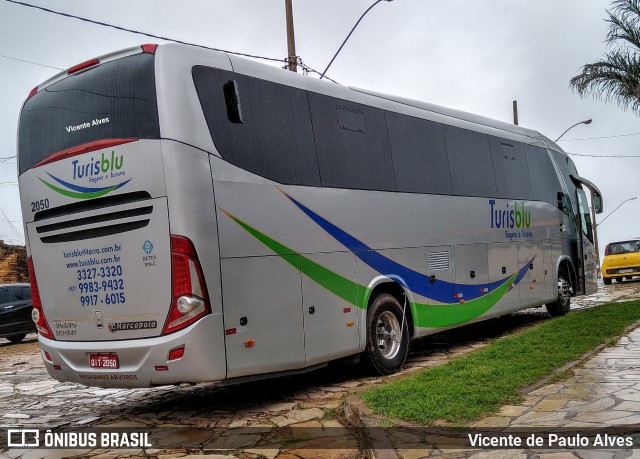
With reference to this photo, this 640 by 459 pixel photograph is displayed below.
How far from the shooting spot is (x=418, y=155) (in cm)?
978

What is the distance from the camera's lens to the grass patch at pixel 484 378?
19.0 feet

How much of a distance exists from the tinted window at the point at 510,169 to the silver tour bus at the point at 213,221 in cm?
304

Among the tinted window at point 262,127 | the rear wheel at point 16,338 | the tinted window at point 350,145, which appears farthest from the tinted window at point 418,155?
the rear wheel at point 16,338

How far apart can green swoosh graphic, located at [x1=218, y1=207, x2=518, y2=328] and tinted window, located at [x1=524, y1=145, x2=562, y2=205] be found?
2.74m

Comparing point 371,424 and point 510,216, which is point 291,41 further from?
point 371,424

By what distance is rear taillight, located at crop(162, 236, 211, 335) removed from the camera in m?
6.22

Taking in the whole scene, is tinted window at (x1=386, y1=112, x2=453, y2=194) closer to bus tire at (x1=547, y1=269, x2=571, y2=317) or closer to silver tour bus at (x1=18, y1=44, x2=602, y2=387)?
silver tour bus at (x1=18, y1=44, x2=602, y2=387)

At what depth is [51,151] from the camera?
718 cm

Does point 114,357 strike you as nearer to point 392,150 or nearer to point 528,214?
point 392,150

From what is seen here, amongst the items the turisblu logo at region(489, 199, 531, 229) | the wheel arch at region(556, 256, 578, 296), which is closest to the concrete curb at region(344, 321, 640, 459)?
the turisblu logo at region(489, 199, 531, 229)

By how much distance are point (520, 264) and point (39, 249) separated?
8.39 meters

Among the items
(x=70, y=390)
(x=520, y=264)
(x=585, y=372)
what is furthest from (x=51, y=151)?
(x=520, y=264)

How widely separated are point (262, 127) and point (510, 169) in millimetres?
6649

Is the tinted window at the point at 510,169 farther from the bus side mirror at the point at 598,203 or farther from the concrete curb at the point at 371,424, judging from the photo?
the concrete curb at the point at 371,424
